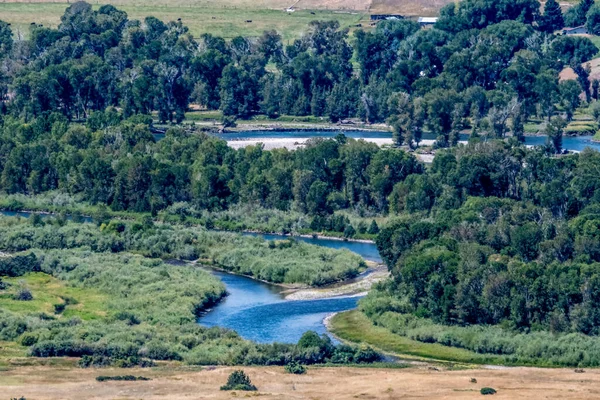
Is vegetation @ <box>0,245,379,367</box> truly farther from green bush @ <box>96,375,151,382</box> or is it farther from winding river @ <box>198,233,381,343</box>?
green bush @ <box>96,375,151,382</box>

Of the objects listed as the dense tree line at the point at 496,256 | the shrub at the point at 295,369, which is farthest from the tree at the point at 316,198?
the shrub at the point at 295,369

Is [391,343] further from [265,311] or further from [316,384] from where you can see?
[316,384]

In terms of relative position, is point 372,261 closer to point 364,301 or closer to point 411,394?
point 364,301

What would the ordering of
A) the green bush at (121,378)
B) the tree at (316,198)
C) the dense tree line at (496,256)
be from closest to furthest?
the green bush at (121,378) < the dense tree line at (496,256) < the tree at (316,198)

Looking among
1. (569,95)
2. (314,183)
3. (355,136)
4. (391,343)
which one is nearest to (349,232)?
(314,183)

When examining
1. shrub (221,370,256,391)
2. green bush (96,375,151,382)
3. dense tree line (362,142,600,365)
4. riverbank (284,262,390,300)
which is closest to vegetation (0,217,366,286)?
riverbank (284,262,390,300)

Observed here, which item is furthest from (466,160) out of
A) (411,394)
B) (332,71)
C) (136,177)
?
(332,71)

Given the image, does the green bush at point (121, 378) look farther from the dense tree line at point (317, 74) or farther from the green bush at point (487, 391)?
the dense tree line at point (317, 74)
